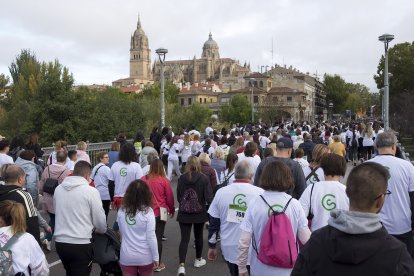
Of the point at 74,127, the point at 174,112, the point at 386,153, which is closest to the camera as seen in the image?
the point at 386,153

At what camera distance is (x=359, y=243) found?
2.37 m

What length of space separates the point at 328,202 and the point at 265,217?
0.93 metres

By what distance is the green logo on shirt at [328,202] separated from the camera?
15.5 ft

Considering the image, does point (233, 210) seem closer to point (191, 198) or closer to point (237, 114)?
point (191, 198)

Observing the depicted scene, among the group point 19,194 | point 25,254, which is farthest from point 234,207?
point 19,194

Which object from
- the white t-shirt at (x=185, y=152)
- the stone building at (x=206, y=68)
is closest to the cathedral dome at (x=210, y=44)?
the stone building at (x=206, y=68)

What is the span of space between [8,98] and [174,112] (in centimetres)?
2686

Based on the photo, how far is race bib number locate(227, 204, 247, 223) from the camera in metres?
5.23

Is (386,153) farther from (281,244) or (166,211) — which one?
(166,211)

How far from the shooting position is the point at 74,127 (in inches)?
1176

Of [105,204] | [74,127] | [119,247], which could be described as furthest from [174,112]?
[119,247]

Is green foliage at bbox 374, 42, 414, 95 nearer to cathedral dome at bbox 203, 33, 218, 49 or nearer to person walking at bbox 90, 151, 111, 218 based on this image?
person walking at bbox 90, 151, 111, 218

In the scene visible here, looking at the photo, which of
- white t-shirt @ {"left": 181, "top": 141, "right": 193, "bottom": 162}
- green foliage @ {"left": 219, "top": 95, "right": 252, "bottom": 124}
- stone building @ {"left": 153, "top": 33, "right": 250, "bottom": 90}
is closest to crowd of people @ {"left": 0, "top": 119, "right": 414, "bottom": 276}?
white t-shirt @ {"left": 181, "top": 141, "right": 193, "bottom": 162}

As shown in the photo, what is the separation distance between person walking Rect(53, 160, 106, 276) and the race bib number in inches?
57.4
